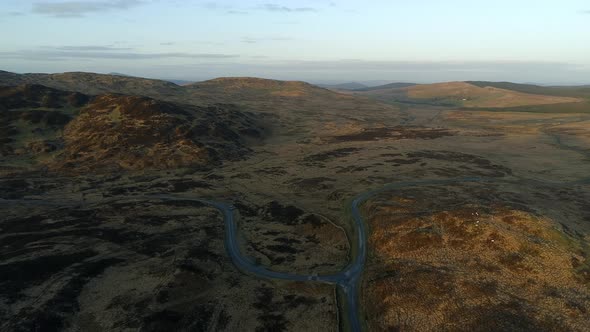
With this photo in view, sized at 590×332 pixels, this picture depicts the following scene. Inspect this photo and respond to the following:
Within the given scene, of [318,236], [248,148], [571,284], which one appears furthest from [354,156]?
[571,284]

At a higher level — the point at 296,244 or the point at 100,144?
the point at 100,144

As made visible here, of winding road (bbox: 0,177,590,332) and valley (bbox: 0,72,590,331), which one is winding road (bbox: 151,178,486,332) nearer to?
winding road (bbox: 0,177,590,332)

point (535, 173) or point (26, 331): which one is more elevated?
point (535, 173)

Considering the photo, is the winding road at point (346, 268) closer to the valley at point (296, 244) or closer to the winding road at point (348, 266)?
the winding road at point (348, 266)

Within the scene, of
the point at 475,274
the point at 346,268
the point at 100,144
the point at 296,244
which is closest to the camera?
the point at 475,274

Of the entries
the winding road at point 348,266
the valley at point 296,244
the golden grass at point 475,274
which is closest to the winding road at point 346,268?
the winding road at point 348,266

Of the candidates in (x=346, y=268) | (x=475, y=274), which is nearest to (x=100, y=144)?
(x=346, y=268)

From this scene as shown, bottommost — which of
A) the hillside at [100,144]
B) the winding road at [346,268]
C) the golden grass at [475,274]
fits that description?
the winding road at [346,268]

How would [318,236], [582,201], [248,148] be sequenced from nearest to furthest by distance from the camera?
[318,236]
[582,201]
[248,148]

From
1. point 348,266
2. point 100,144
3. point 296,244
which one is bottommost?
point 296,244

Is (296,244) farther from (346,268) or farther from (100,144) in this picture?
(100,144)

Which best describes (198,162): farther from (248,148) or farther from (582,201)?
(582,201)
